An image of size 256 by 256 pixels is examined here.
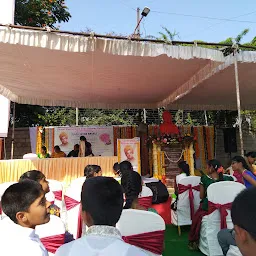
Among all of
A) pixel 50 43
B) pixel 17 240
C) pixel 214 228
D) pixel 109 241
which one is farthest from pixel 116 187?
pixel 50 43

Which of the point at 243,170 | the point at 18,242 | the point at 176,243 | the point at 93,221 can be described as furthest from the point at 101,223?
the point at 176,243

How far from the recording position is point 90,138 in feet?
32.3

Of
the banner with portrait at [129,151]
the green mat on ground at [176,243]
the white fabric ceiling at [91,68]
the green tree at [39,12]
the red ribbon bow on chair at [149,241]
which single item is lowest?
the green mat on ground at [176,243]

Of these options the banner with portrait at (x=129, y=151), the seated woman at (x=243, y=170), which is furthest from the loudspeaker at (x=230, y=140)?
the seated woman at (x=243, y=170)

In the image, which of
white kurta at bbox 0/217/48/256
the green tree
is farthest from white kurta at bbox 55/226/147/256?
the green tree

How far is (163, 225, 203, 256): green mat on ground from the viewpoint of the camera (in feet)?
10.8

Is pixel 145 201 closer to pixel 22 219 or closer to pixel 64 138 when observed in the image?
pixel 22 219

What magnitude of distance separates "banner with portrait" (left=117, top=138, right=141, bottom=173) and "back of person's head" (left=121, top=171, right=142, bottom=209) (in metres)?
3.12

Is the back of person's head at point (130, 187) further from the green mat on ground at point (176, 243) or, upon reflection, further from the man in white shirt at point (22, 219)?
the green mat on ground at point (176, 243)

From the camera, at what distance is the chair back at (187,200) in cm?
388

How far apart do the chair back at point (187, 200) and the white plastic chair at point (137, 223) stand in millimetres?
2263

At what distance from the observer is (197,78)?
17.0 feet

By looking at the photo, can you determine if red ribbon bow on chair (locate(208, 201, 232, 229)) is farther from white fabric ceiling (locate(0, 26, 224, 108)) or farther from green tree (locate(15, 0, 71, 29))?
green tree (locate(15, 0, 71, 29))

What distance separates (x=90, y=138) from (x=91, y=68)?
531 centimetres
